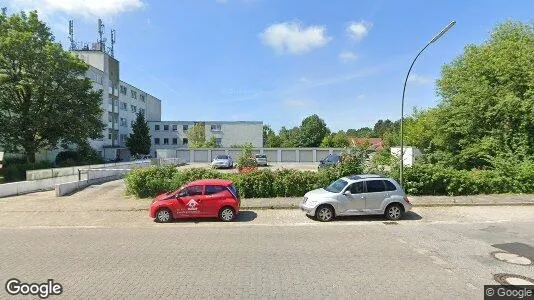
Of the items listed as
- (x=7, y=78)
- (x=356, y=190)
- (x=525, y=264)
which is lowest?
(x=525, y=264)

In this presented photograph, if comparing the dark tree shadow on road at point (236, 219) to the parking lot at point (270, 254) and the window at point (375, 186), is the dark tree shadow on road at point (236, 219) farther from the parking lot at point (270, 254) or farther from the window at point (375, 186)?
the window at point (375, 186)

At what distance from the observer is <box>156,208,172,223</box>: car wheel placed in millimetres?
12383

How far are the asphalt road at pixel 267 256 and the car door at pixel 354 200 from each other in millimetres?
419

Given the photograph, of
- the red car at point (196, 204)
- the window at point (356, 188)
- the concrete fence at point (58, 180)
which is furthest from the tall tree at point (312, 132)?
the red car at point (196, 204)

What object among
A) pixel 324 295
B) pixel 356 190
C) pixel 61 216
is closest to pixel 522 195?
pixel 356 190

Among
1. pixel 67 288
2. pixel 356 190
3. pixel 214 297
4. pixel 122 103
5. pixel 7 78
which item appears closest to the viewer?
pixel 214 297

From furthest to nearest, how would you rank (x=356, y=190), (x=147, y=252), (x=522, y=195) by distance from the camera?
(x=522, y=195)
(x=356, y=190)
(x=147, y=252)

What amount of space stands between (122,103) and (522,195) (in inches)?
2559

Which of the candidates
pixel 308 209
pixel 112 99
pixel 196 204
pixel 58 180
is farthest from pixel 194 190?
pixel 112 99

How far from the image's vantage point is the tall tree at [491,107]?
69.1 feet

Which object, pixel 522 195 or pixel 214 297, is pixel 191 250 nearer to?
pixel 214 297

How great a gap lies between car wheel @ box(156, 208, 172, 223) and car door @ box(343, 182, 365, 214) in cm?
626

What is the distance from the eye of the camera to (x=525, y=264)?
7578 millimetres

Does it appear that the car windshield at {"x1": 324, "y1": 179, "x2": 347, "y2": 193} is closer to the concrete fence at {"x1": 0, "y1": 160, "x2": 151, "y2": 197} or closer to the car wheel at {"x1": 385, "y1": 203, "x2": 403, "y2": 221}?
the car wheel at {"x1": 385, "y1": 203, "x2": 403, "y2": 221}
